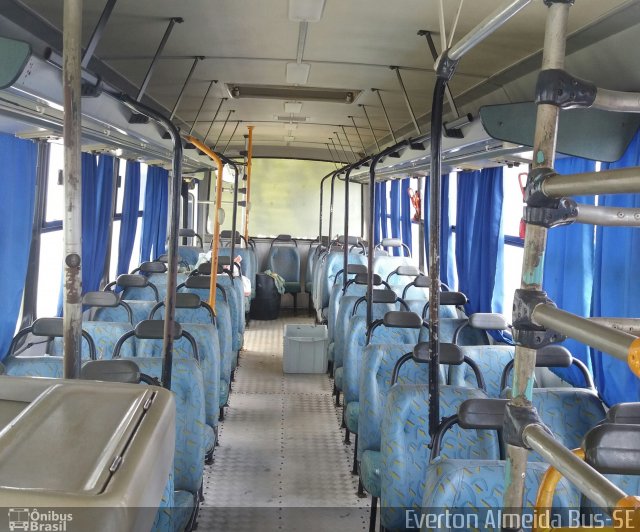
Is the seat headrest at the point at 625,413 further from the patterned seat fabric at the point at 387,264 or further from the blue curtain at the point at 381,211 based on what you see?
the blue curtain at the point at 381,211

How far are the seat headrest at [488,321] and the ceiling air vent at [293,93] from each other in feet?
7.34

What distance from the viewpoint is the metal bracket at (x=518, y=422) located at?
3.59 ft

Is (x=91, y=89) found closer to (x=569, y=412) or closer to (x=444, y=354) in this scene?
(x=444, y=354)

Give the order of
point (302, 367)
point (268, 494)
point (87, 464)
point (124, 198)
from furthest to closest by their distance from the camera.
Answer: point (302, 367) < point (124, 198) < point (268, 494) < point (87, 464)

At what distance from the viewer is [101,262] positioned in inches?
202

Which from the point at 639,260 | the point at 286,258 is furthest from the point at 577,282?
the point at 286,258

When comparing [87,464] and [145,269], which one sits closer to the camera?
[87,464]

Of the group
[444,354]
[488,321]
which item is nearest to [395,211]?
[488,321]

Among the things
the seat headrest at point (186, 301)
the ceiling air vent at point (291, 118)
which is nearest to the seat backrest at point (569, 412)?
the seat headrest at point (186, 301)

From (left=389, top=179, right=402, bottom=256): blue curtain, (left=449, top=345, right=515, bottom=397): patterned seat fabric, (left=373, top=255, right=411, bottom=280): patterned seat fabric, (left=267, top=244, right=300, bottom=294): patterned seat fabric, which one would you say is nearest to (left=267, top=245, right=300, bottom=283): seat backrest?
(left=267, top=244, right=300, bottom=294): patterned seat fabric

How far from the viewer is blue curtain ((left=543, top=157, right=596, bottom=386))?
131 inches

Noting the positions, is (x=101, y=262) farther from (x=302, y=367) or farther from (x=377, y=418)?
(x=377, y=418)

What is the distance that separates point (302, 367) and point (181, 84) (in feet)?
10.8

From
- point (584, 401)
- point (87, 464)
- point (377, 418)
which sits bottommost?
point (377, 418)
